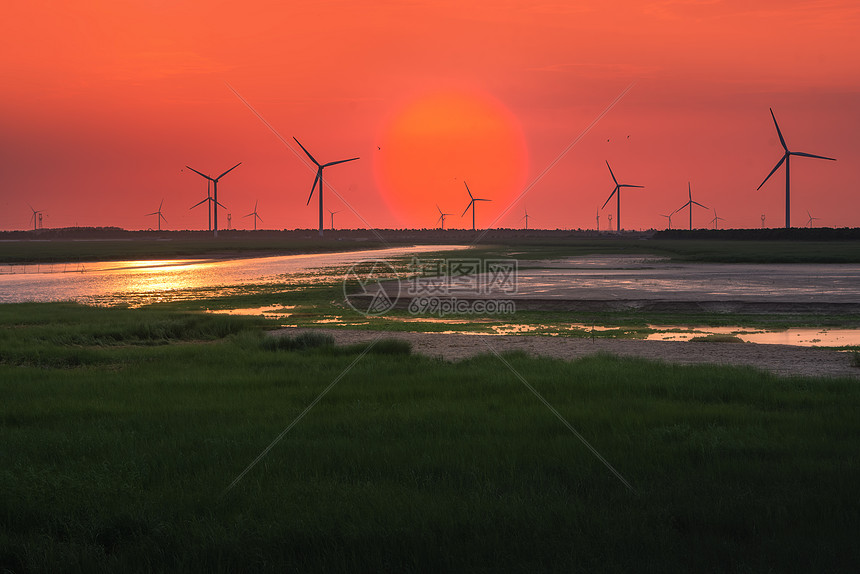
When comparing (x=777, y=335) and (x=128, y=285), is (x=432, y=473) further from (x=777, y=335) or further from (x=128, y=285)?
Result: (x=128, y=285)

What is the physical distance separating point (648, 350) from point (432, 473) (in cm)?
1485

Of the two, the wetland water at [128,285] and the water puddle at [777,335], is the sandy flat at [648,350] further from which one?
the wetland water at [128,285]

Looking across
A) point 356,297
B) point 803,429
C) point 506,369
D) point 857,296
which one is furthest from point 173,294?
point 803,429

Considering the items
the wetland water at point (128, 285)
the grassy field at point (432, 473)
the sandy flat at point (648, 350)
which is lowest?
the grassy field at point (432, 473)

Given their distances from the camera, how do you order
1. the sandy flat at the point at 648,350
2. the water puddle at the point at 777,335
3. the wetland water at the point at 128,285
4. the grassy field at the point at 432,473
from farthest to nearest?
the wetland water at the point at 128,285 < the water puddle at the point at 777,335 < the sandy flat at the point at 648,350 < the grassy field at the point at 432,473

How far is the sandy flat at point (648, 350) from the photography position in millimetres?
19547

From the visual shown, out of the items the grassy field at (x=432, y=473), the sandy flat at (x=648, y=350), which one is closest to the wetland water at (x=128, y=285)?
the sandy flat at (x=648, y=350)

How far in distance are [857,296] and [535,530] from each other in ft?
129

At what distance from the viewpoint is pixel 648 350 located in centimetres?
2314

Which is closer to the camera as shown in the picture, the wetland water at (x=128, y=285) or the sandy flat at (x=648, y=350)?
the sandy flat at (x=648, y=350)

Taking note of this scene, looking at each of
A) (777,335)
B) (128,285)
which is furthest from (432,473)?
(128,285)

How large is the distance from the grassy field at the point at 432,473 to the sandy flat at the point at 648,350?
2964 mm

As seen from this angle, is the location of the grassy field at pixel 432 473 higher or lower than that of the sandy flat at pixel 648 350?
lower

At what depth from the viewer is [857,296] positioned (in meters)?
40.7
